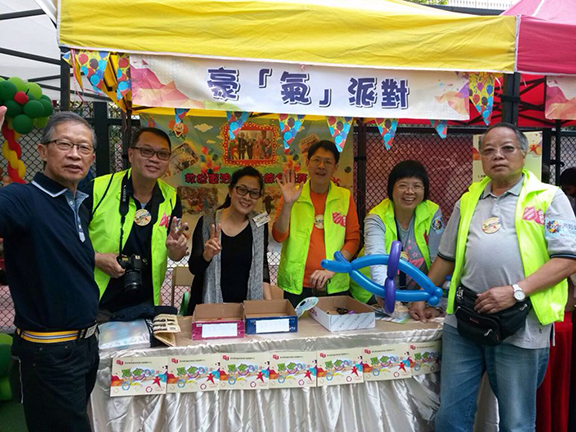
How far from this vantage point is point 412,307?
260cm

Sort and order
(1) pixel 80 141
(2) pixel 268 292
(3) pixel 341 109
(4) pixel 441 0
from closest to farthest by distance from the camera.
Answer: (1) pixel 80 141, (3) pixel 341 109, (2) pixel 268 292, (4) pixel 441 0

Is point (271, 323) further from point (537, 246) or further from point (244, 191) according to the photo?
point (537, 246)

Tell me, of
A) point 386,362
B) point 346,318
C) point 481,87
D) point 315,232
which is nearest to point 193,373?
point 346,318

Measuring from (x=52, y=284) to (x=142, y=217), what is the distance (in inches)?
28.2

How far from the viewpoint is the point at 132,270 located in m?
2.08

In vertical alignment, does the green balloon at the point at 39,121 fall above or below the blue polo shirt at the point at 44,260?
above

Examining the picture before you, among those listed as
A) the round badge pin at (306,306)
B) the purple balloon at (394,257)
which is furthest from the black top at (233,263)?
the purple balloon at (394,257)

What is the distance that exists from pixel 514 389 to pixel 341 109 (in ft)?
5.27

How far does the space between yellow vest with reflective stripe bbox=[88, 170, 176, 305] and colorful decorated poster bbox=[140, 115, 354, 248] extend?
5.71 feet

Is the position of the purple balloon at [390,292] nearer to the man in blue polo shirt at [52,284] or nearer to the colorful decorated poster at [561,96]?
the man in blue polo shirt at [52,284]

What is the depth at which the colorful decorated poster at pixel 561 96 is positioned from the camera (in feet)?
8.41

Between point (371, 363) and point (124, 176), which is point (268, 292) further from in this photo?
point (124, 176)

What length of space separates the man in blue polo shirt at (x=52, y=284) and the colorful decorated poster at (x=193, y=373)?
0.43m

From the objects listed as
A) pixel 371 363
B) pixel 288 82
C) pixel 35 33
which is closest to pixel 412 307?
pixel 371 363
